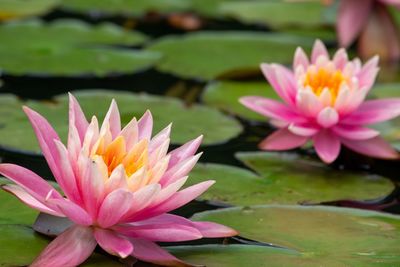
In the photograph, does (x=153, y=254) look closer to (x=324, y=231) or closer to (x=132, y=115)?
(x=324, y=231)

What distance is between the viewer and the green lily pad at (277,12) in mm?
3609

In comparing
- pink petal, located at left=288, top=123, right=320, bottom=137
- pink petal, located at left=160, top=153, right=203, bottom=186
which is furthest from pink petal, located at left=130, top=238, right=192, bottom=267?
pink petal, located at left=288, top=123, right=320, bottom=137

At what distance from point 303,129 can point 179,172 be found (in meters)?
0.62

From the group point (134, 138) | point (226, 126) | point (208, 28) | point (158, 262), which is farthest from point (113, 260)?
point (208, 28)

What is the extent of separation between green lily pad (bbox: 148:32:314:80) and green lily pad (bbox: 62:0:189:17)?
0.40 m

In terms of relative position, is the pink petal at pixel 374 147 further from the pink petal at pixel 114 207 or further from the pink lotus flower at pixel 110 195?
the pink petal at pixel 114 207

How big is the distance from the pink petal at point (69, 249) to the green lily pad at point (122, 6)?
2247 mm

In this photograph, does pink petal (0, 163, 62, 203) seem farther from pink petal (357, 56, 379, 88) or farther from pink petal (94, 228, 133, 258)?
pink petal (357, 56, 379, 88)

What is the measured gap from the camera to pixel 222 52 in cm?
319

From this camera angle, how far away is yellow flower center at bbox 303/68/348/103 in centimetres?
216

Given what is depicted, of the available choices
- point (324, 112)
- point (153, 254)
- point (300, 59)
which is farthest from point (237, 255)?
point (300, 59)

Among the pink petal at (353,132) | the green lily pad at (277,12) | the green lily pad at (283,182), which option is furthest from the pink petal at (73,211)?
the green lily pad at (277,12)

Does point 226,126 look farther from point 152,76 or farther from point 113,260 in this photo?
point 113,260

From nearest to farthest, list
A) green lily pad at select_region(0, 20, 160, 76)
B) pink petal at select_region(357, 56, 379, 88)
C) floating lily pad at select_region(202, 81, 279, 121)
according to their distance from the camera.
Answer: pink petal at select_region(357, 56, 379, 88)
floating lily pad at select_region(202, 81, 279, 121)
green lily pad at select_region(0, 20, 160, 76)
